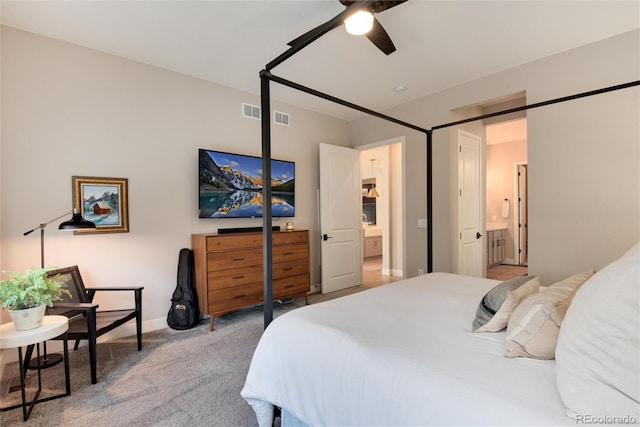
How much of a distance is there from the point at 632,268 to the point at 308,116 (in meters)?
4.31

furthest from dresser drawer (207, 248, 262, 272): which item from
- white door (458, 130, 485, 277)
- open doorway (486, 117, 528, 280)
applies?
open doorway (486, 117, 528, 280)

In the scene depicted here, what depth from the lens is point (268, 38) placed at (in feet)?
9.07

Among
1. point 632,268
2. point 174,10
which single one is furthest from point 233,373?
point 174,10

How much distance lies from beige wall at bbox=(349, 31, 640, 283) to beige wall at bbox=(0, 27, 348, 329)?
3320 millimetres

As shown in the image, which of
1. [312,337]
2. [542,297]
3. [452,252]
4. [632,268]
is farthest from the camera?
[452,252]

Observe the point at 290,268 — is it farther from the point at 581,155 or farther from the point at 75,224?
the point at 581,155

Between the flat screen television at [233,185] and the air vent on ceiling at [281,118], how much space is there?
0.60 metres

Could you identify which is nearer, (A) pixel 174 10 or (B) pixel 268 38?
(A) pixel 174 10

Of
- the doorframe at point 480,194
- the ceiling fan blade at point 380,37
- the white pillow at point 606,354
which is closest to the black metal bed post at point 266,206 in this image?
the ceiling fan blade at point 380,37

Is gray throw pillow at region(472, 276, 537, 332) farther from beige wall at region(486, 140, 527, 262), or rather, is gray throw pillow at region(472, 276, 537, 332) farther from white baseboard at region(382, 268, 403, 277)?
beige wall at region(486, 140, 527, 262)

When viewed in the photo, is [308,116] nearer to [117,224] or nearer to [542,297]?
Answer: [117,224]

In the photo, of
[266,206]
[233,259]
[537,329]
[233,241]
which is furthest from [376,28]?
[233,259]

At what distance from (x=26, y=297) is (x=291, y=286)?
2556 mm

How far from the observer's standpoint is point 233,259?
332 centimetres
